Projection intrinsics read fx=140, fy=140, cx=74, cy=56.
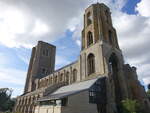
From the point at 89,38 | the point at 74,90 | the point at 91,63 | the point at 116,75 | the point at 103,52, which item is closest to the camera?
the point at 74,90

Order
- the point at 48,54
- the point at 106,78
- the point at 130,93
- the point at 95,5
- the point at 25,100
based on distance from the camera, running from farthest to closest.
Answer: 1. the point at 48,54
2. the point at 25,100
3. the point at 95,5
4. the point at 130,93
5. the point at 106,78

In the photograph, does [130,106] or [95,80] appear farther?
[95,80]

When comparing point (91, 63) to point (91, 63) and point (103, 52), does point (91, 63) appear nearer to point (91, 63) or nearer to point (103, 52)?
point (91, 63)

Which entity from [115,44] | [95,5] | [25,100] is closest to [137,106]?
[115,44]

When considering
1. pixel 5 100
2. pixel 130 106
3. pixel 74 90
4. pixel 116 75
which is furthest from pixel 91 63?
pixel 5 100

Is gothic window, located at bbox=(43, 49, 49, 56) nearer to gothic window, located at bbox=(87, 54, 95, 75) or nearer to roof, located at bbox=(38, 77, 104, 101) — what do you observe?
gothic window, located at bbox=(87, 54, 95, 75)

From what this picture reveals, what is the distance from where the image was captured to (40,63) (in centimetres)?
5525

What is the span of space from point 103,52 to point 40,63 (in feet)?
108

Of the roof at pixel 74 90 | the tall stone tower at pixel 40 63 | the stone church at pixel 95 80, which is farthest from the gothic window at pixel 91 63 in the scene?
the tall stone tower at pixel 40 63

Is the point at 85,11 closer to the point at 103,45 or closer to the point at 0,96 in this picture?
the point at 103,45

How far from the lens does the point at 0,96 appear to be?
2279 inches

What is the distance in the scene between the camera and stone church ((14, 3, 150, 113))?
22.6m

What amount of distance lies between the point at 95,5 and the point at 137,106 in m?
26.5

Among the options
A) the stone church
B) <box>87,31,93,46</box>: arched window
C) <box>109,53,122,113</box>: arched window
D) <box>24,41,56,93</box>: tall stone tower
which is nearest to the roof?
the stone church
